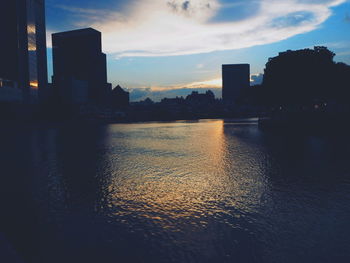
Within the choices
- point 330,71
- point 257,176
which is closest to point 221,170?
point 257,176

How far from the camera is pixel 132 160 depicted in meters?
22.5

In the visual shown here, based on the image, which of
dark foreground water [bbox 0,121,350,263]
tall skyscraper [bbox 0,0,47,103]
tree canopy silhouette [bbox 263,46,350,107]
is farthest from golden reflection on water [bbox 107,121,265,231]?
tall skyscraper [bbox 0,0,47,103]

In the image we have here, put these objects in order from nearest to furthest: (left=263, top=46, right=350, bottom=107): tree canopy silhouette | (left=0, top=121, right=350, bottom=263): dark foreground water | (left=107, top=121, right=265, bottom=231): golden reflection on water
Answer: (left=0, top=121, right=350, bottom=263): dark foreground water, (left=107, top=121, right=265, bottom=231): golden reflection on water, (left=263, top=46, right=350, bottom=107): tree canopy silhouette

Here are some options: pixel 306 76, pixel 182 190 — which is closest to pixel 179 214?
pixel 182 190

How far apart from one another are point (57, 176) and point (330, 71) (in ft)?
219

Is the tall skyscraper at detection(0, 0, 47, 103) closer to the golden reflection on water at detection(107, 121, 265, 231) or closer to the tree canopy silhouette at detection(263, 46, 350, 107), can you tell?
the tree canopy silhouette at detection(263, 46, 350, 107)

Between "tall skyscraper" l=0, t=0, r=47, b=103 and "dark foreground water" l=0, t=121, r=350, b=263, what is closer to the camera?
"dark foreground water" l=0, t=121, r=350, b=263

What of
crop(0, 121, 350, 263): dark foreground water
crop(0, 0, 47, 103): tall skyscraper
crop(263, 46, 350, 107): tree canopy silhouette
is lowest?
crop(0, 121, 350, 263): dark foreground water

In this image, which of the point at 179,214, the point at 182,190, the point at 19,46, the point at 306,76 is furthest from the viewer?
the point at 19,46

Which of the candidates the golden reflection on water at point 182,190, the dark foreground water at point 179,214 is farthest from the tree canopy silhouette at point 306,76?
the golden reflection on water at point 182,190

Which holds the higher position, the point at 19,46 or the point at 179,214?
the point at 19,46

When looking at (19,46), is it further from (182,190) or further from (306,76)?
(182,190)

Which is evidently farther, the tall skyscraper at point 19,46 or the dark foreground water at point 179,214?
the tall skyscraper at point 19,46

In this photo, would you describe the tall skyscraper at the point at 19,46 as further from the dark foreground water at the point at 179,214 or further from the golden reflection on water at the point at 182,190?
the dark foreground water at the point at 179,214
